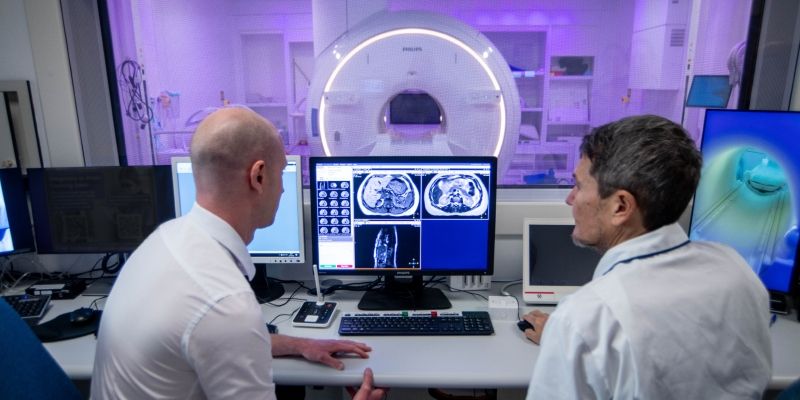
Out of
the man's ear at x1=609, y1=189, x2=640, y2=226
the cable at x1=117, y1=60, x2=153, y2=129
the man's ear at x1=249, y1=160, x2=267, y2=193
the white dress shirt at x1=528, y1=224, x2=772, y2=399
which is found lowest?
the white dress shirt at x1=528, y1=224, x2=772, y2=399

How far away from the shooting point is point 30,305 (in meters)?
1.66

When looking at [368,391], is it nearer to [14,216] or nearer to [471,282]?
[471,282]

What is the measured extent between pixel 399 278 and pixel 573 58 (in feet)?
3.75

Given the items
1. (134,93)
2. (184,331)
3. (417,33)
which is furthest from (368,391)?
(134,93)

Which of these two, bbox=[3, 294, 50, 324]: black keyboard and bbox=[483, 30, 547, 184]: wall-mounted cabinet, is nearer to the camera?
bbox=[3, 294, 50, 324]: black keyboard

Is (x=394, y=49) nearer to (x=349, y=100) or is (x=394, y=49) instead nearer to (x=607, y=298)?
(x=349, y=100)

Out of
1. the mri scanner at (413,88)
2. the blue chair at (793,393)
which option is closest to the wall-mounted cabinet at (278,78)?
the mri scanner at (413,88)

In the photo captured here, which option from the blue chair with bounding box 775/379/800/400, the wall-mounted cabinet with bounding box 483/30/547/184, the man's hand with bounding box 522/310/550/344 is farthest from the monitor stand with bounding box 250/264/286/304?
the blue chair with bounding box 775/379/800/400

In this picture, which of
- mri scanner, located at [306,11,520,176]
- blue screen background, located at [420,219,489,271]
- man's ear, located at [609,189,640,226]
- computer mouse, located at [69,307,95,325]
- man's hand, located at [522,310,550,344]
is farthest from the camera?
mri scanner, located at [306,11,520,176]

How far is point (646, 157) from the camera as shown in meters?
0.90

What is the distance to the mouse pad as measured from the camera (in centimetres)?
147

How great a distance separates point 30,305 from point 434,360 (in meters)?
1.43

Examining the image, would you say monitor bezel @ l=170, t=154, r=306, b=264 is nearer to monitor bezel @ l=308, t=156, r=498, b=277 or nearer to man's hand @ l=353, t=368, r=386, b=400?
monitor bezel @ l=308, t=156, r=498, b=277

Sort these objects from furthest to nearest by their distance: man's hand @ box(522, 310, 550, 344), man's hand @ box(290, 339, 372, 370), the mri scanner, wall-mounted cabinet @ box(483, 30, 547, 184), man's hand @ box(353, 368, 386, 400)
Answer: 1. wall-mounted cabinet @ box(483, 30, 547, 184)
2. the mri scanner
3. man's hand @ box(522, 310, 550, 344)
4. man's hand @ box(290, 339, 372, 370)
5. man's hand @ box(353, 368, 386, 400)
